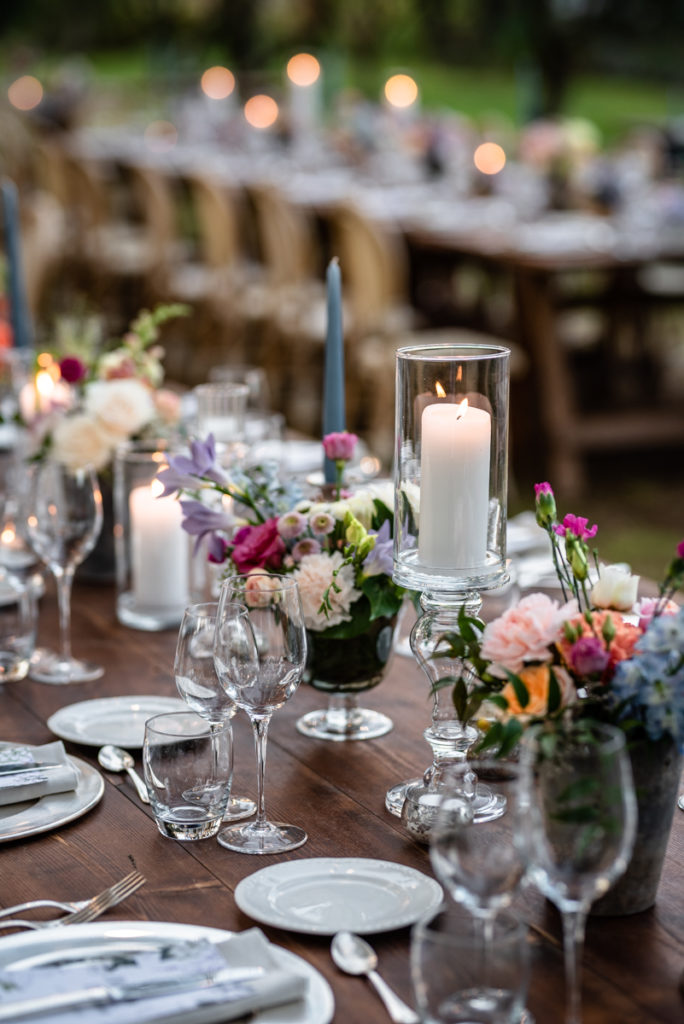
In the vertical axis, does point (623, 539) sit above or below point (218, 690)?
below

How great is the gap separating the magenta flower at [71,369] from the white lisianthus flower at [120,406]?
5cm

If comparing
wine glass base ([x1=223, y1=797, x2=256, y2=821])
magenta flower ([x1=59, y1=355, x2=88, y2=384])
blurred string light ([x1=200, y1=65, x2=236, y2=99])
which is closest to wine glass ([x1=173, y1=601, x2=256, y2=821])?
wine glass base ([x1=223, y1=797, x2=256, y2=821])

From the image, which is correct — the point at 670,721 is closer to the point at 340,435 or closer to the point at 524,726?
the point at 524,726

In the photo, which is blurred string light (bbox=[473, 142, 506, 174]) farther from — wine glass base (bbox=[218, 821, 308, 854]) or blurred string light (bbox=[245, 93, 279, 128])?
wine glass base (bbox=[218, 821, 308, 854])

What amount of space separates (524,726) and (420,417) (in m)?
0.32

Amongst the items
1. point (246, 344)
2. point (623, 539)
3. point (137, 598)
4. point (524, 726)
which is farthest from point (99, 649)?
point (246, 344)

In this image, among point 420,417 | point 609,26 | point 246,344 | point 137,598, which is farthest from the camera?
point 609,26

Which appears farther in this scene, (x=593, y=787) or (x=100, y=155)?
(x=100, y=155)

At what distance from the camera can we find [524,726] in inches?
40.2

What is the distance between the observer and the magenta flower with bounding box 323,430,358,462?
1432 mm

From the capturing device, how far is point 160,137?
870cm

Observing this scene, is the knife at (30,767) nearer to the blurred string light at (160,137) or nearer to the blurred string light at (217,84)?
the blurred string light at (160,137)

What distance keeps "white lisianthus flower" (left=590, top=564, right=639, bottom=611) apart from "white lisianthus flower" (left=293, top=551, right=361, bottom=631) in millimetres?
333

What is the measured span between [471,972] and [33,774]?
1.82 ft
